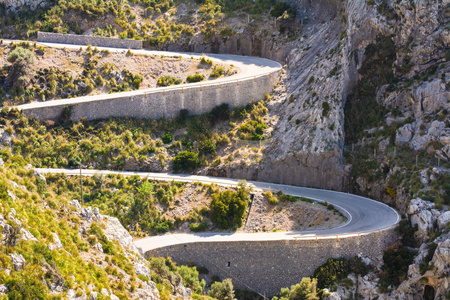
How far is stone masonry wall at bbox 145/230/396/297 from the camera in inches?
2199

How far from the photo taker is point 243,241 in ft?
188

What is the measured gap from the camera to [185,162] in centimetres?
6762

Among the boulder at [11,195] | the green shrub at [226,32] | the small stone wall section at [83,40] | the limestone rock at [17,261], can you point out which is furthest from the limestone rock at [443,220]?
the small stone wall section at [83,40]

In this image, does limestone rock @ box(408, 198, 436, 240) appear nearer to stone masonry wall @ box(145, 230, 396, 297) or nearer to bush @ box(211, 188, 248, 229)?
stone masonry wall @ box(145, 230, 396, 297)

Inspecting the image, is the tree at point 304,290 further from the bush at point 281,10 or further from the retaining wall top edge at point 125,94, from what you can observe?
the bush at point 281,10

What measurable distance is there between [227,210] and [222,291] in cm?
974

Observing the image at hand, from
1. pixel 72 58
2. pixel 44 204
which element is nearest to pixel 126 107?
pixel 72 58

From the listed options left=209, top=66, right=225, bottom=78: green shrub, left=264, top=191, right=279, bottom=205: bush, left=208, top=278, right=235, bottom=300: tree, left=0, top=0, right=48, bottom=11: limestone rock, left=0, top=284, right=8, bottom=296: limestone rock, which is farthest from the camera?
left=0, top=0, right=48, bottom=11: limestone rock

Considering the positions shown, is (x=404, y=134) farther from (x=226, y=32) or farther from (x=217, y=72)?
(x=226, y=32)

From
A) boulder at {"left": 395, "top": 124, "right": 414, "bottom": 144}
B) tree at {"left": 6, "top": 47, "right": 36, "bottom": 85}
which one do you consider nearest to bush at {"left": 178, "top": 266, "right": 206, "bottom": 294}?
boulder at {"left": 395, "top": 124, "right": 414, "bottom": 144}

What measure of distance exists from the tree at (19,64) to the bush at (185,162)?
20900mm

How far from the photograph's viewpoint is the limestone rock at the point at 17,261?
118 feet

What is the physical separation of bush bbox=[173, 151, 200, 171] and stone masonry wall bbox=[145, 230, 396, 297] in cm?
1255

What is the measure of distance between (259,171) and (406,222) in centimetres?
1787
